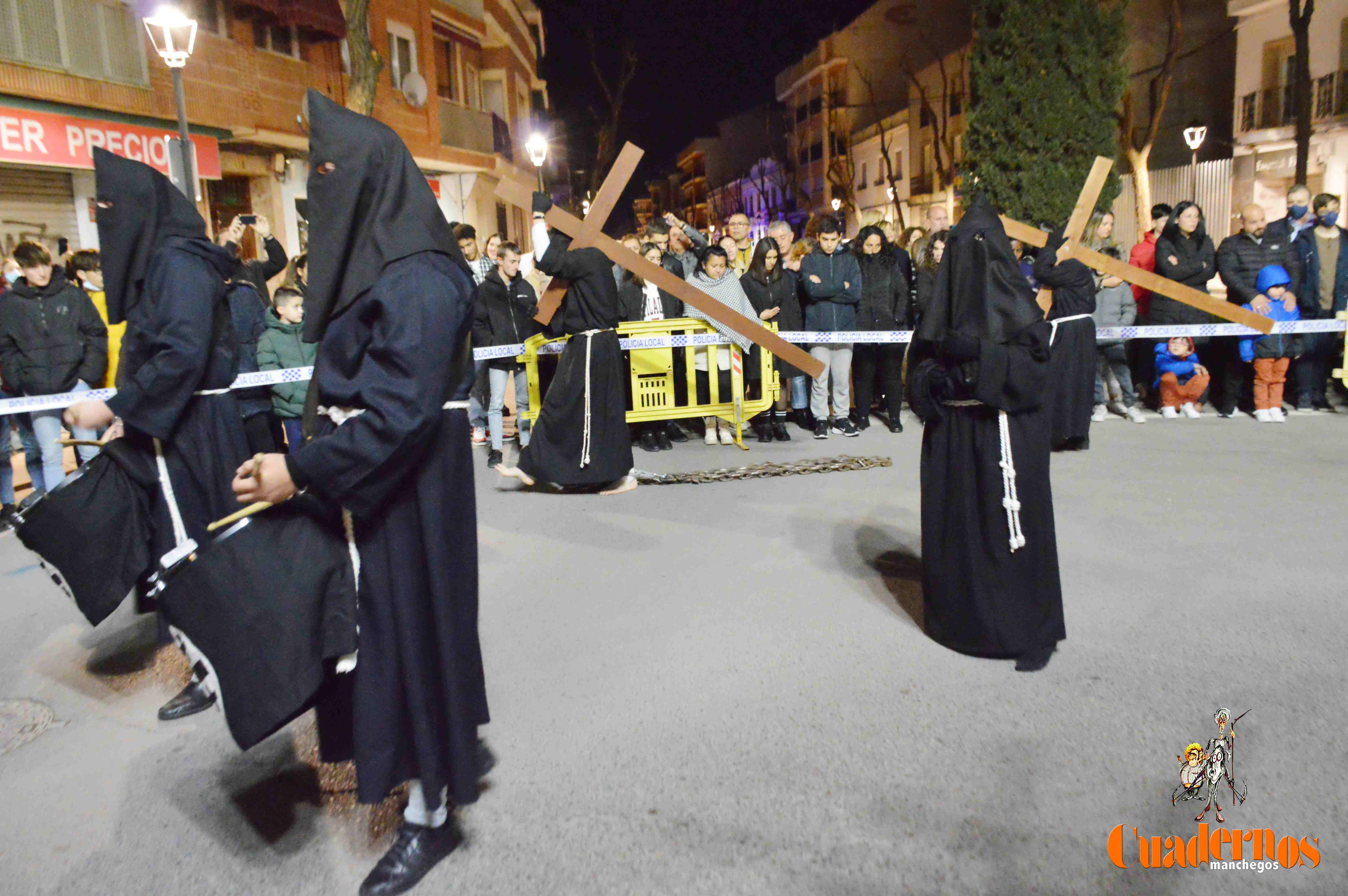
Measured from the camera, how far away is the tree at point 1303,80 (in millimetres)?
18719

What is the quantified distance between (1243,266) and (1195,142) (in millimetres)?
13449

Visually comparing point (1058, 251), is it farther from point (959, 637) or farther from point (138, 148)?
point (138, 148)

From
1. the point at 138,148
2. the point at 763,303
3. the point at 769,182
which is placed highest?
the point at 769,182

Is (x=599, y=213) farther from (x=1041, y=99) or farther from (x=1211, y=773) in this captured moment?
(x=1041, y=99)

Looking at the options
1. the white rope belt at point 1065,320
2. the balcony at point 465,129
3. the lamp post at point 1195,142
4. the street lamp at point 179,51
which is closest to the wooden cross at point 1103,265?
the white rope belt at point 1065,320

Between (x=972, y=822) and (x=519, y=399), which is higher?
(x=519, y=399)

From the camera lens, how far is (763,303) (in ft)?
31.2

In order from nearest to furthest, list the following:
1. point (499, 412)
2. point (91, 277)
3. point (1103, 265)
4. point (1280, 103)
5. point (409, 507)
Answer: point (409, 507) < point (1103, 265) < point (91, 277) < point (499, 412) < point (1280, 103)

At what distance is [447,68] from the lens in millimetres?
24750

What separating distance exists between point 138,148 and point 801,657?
14.9 meters

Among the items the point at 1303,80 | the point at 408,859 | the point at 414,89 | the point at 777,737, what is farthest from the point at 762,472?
the point at 1303,80

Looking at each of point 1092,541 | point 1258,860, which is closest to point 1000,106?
point 1092,541

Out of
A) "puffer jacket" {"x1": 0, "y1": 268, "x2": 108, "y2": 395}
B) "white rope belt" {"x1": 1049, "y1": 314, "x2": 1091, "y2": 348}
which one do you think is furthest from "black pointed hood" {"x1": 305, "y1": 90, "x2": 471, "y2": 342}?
"white rope belt" {"x1": 1049, "y1": 314, "x2": 1091, "y2": 348}

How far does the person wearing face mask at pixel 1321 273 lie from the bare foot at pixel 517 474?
7.61 m
